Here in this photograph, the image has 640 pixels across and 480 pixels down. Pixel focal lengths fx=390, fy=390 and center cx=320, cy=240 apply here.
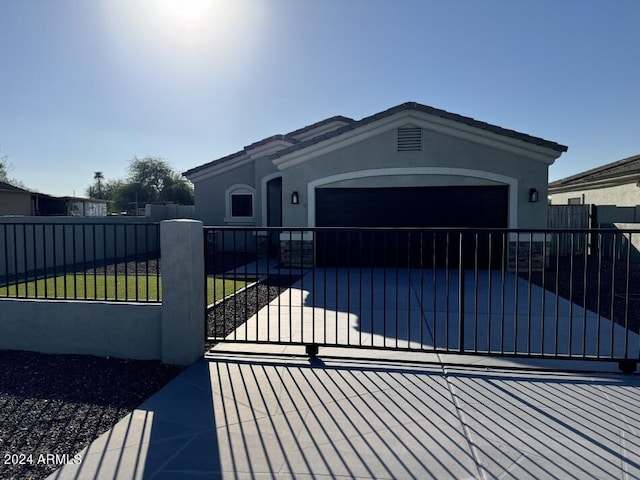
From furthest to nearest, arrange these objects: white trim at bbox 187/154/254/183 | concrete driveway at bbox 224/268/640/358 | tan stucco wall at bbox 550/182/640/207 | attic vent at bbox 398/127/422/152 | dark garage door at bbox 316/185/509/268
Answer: white trim at bbox 187/154/254/183
tan stucco wall at bbox 550/182/640/207
dark garage door at bbox 316/185/509/268
attic vent at bbox 398/127/422/152
concrete driveway at bbox 224/268/640/358

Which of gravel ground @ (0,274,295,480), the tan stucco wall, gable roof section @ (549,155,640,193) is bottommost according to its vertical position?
gravel ground @ (0,274,295,480)

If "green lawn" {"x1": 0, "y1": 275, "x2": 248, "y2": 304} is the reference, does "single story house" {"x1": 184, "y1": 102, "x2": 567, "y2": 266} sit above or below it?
above

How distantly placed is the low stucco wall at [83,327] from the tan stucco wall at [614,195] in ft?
58.5

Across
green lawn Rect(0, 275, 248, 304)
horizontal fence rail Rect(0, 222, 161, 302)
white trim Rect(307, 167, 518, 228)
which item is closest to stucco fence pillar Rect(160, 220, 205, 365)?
horizontal fence rail Rect(0, 222, 161, 302)

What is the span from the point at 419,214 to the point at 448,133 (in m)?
2.39

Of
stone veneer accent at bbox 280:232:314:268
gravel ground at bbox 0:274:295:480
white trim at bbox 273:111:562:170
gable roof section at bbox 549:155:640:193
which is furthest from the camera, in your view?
gable roof section at bbox 549:155:640:193

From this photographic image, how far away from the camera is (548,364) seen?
427 centimetres

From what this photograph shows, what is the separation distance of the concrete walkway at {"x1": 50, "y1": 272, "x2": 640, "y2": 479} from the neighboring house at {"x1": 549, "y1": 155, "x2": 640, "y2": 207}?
14.6 m

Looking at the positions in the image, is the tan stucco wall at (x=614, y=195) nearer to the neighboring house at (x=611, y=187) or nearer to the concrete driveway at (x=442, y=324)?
the neighboring house at (x=611, y=187)

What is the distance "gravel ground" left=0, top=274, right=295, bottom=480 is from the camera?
2.72 meters

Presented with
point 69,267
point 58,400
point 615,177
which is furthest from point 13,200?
point 615,177

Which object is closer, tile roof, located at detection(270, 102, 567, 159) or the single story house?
tile roof, located at detection(270, 102, 567, 159)

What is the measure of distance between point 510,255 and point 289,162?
710 cm

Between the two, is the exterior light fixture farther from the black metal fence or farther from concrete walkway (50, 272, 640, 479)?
concrete walkway (50, 272, 640, 479)
